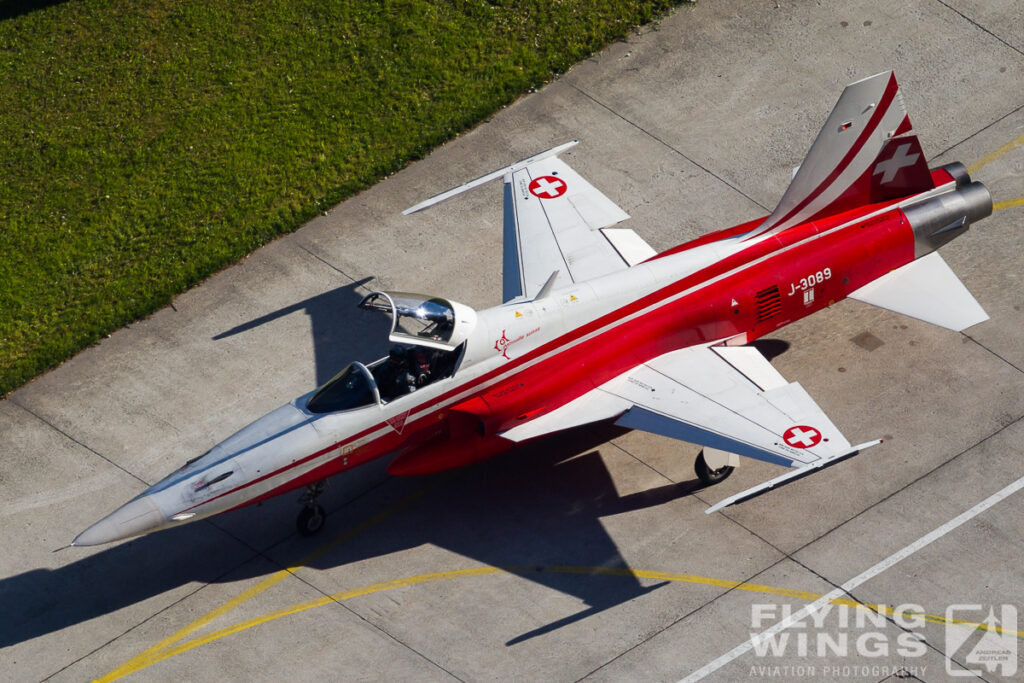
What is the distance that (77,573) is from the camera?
703 inches

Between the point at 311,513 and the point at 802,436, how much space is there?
688cm

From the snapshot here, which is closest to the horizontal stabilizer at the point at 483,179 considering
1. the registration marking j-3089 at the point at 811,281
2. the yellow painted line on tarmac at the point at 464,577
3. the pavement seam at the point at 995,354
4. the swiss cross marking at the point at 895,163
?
the registration marking j-3089 at the point at 811,281

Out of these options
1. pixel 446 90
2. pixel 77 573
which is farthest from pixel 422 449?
pixel 446 90

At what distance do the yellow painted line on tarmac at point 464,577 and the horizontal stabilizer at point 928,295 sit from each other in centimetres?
446

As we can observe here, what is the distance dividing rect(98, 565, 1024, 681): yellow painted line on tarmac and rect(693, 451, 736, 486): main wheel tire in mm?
1615

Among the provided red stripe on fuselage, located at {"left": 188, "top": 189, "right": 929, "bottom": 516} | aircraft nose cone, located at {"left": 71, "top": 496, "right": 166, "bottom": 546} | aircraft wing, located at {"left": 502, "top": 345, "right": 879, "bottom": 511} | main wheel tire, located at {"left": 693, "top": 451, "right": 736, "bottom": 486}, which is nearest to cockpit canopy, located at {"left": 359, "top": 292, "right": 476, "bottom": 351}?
red stripe on fuselage, located at {"left": 188, "top": 189, "right": 929, "bottom": 516}

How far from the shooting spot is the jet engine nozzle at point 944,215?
1934 centimetres

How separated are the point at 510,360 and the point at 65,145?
11555mm

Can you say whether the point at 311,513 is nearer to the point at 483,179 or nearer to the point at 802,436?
the point at 483,179

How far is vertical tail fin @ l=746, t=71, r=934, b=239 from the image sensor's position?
18.4m

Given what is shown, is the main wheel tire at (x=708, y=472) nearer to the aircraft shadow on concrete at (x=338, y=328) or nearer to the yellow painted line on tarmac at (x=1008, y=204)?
the aircraft shadow on concrete at (x=338, y=328)

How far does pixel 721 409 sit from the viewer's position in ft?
57.6

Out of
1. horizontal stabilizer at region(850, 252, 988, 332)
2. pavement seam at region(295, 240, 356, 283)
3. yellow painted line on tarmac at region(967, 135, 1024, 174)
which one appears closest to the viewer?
horizontal stabilizer at region(850, 252, 988, 332)

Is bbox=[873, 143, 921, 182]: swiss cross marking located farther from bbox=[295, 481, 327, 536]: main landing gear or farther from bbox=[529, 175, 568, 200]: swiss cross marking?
bbox=[295, 481, 327, 536]: main landing gear
